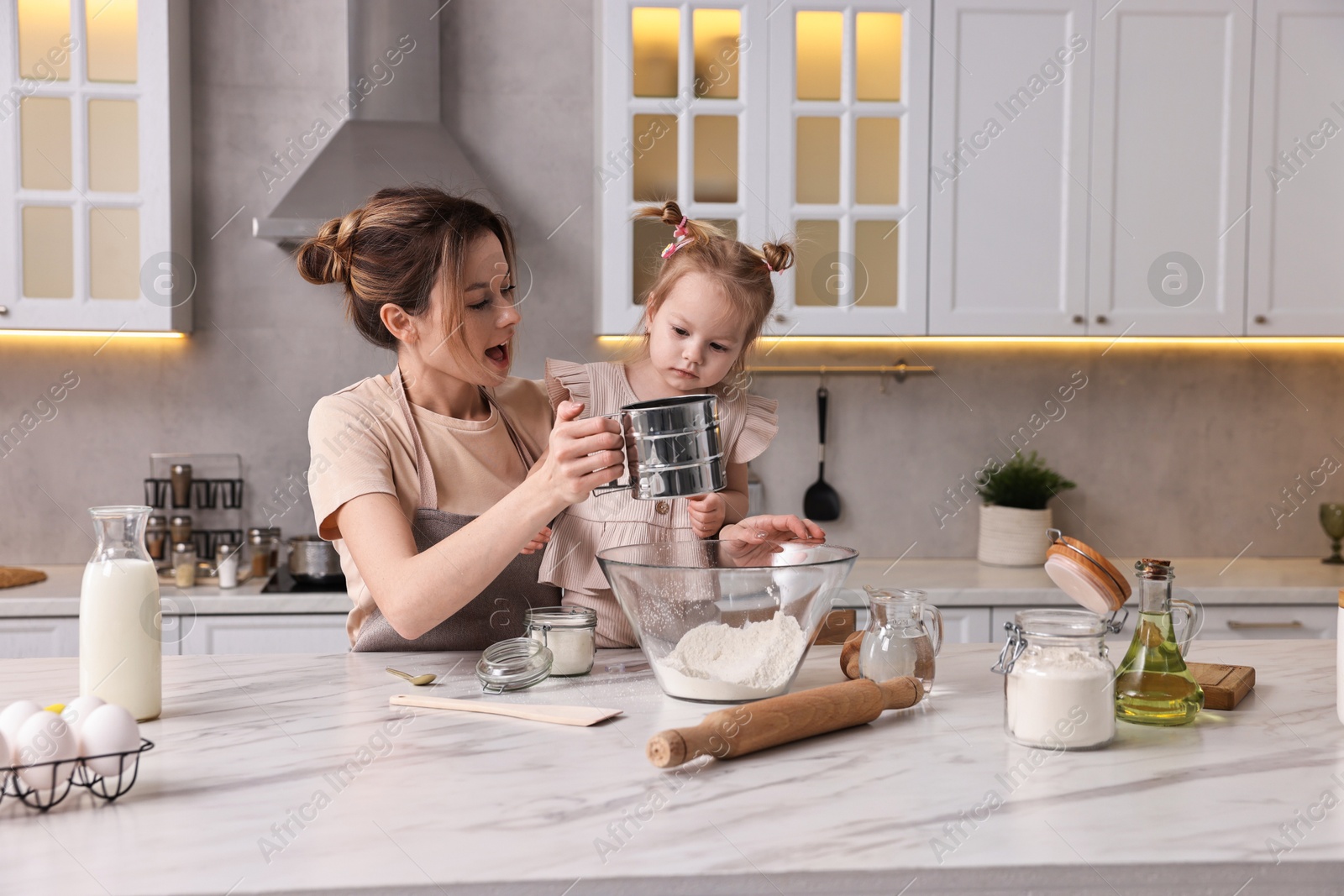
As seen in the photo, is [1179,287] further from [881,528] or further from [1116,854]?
[1116,854]

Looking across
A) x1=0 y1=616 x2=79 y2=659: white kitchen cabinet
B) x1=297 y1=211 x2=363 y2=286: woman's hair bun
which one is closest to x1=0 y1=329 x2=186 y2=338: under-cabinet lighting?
x1=0 y1=616 x2=79 y2=659: white kitchen cabinet

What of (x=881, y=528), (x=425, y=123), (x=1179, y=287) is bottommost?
(x=881, y=528)

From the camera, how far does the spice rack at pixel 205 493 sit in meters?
2.86

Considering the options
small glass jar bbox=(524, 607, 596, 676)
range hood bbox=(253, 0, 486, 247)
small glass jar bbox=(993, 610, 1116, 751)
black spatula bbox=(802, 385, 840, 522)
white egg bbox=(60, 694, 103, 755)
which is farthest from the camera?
black spatula bbox=(802, 385, 840, 522)

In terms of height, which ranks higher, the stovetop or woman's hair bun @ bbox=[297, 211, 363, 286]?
woman's hair bun @ bbox=[297, 211, 363, 286]

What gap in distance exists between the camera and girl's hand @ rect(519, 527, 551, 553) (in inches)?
52.7

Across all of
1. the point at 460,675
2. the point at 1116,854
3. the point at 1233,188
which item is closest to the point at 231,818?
the point at 460,675

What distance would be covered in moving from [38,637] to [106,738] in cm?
184

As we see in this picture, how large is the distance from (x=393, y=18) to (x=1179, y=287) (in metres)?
2.18

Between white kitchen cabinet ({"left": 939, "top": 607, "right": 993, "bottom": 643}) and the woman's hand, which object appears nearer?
the woman's hand

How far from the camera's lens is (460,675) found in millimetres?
1274

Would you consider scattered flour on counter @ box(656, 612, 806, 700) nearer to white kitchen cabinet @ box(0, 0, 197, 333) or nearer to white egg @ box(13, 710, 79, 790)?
white egg @ box(13, 710, 79, 790)

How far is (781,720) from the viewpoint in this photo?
3.30 ft

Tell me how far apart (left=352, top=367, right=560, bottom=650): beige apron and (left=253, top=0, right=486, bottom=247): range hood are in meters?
1.32
